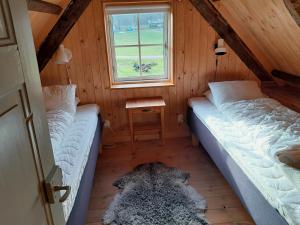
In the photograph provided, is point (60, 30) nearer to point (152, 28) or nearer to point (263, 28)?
point (152, 28)

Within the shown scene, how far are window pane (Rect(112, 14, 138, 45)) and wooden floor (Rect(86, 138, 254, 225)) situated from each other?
51.8 inches

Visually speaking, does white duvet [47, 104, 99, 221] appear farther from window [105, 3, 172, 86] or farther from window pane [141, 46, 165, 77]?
window pane [141, 46, 165, 77]

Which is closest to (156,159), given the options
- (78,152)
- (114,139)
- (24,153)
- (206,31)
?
(114,139)

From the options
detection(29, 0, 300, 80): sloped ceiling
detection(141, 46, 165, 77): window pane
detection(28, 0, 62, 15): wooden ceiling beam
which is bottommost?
detection(141, 46, 165, 77): window pane

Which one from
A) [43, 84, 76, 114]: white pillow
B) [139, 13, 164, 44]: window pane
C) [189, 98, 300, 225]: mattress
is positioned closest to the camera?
[189, 98, 300, 225]: mattress

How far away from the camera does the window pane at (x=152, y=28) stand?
9.56ft

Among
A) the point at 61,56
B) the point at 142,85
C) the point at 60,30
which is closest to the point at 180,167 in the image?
the point at 142,85

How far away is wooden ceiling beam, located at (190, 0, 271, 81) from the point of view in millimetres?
2811

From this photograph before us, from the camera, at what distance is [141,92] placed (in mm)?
3092

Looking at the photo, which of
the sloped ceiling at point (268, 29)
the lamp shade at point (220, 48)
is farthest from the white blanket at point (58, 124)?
the sloped ceiling at point (268, 29)

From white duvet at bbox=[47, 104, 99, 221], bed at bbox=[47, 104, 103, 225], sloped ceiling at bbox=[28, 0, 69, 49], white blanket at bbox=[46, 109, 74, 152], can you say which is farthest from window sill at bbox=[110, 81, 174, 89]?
sloped ceiling at bbox=[28, 0, 69, 49]

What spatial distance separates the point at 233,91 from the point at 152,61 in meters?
1.07

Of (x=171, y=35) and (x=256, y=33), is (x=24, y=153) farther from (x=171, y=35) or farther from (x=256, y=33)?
(x=256, y=33)

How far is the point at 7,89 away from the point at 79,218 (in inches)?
46.2
